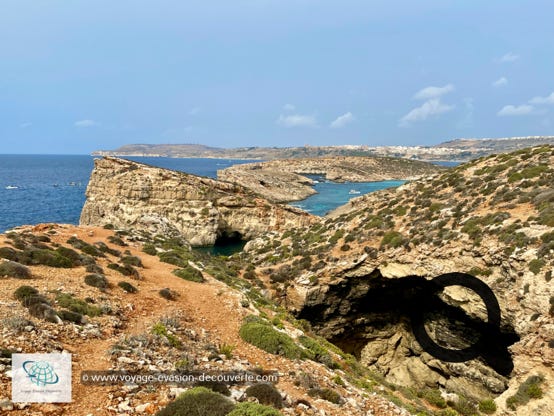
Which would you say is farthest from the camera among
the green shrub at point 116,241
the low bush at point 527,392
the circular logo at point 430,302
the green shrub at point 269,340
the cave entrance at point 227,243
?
the cave entrance at point 227,243

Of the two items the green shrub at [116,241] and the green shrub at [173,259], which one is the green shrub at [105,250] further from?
the green shrub at [173,259]

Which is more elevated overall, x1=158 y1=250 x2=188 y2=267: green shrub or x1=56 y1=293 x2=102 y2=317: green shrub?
x1=56 y1=293 x2=102 y2=317: green shrub

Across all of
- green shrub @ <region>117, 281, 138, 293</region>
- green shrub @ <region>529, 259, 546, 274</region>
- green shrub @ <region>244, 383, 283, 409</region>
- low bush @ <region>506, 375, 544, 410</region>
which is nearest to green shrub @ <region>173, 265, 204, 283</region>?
green shrub @ <region>117, 281, 138, 293</region>

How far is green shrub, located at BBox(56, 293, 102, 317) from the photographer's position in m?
12.6

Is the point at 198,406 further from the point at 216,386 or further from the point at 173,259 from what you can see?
the point at 173,259

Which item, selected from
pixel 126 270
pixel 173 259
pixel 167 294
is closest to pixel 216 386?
pixel 167 294

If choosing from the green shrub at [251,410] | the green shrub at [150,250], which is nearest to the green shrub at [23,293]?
the green shrub at [251,410]

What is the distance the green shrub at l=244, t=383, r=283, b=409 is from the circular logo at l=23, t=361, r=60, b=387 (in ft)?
16.0

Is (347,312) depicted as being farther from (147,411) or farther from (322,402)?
(147,411)

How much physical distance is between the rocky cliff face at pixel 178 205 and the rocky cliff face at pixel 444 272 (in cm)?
2600

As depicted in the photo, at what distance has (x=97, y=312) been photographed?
1299cm

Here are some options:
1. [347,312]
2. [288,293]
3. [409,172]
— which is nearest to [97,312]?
[288,293]

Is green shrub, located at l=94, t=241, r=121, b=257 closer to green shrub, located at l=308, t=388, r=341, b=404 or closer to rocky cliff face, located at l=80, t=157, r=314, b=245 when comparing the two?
green shrub, located at l=308, t=388, r=341, b=404

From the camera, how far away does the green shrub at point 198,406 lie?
24.8 ft
